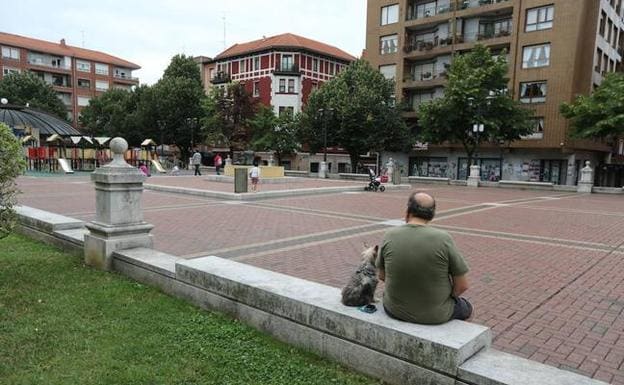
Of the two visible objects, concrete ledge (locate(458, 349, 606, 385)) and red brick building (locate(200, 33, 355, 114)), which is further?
red brick building (locate(200, 33, 355, 114))

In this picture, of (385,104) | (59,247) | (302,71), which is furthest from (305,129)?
(59,247)

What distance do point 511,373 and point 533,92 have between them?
38.9 metres

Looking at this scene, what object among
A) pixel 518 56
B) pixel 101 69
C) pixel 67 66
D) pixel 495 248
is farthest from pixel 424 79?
pixel 67 66

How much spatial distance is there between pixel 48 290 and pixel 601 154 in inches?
1908

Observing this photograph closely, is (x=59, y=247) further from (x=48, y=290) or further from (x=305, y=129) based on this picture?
(x=305, y=129)

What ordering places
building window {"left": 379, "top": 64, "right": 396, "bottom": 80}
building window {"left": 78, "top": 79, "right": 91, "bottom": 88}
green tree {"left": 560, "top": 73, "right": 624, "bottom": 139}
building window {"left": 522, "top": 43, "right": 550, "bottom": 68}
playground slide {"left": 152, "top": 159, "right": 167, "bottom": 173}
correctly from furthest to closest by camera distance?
building window {"left": 78, "top": 79, "right": 91, "bottom": 88} < building window {"left": 379, "top": 64, "right": 396, "bottom": 80} < playground slide {"left": 152, "top": 159, "right": 167, "bottom": 173} < building window {"left": 522, "top": 43, "right": 550, "bottom": 68} < green tree {"left": 560, "top": 73, "right": 624, "bottom": 139}

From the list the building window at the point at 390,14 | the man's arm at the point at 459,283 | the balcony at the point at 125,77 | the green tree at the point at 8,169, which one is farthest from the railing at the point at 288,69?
the man's arm at the point at 459,283

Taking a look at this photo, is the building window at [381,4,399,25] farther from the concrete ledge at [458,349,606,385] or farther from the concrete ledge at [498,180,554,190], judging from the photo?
the concrete ledge at [458,349,606,385]

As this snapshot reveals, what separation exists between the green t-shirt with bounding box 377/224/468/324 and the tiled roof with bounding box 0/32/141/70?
267 ft

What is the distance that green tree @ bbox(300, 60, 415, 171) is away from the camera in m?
38.4

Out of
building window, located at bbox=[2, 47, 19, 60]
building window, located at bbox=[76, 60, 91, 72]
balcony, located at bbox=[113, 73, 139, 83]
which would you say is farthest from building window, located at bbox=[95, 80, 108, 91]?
building window, located at bbox=[2, 47, 19, 60]

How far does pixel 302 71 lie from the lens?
52.3 m

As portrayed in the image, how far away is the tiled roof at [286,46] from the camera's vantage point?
5253 centimetres

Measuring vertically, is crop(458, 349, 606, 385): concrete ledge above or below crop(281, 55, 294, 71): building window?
below
